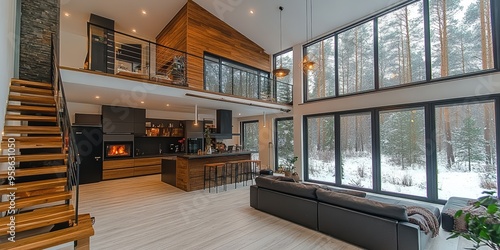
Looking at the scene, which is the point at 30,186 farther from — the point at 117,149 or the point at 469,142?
the point at 469,142

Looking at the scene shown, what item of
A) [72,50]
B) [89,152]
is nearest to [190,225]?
[89,152]

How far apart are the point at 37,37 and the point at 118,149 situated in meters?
4.18

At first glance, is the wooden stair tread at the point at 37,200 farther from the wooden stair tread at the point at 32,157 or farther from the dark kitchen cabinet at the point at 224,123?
the dark kitchen cabinet at the point at 224,123

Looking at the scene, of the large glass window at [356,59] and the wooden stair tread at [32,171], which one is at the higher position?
the large glass window at [356,59]

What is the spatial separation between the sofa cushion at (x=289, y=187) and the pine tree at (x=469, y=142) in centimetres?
362

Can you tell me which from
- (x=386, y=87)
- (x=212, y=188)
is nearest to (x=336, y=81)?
(x=386, y=87)

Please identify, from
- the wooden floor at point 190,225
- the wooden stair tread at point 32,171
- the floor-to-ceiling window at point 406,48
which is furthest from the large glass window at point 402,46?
the wooden stair tread at point 32,171

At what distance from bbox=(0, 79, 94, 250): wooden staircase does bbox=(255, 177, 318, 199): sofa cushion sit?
112 inches

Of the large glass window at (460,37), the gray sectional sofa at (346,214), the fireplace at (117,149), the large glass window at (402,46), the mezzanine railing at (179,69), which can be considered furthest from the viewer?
the fireplace at (117,149)

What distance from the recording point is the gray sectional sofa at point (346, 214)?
2.72m

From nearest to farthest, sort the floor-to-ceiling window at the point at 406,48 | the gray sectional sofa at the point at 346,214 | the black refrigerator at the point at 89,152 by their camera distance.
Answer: the gray sectional sofa at the point at 346,214 < the floor-to-ceiling window at the point at 406,48 < the black refrigerator at the point at 89,152

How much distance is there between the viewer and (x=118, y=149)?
7.80m

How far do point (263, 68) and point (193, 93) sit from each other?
431 cm

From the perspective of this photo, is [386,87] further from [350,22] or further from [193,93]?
[193,93]
